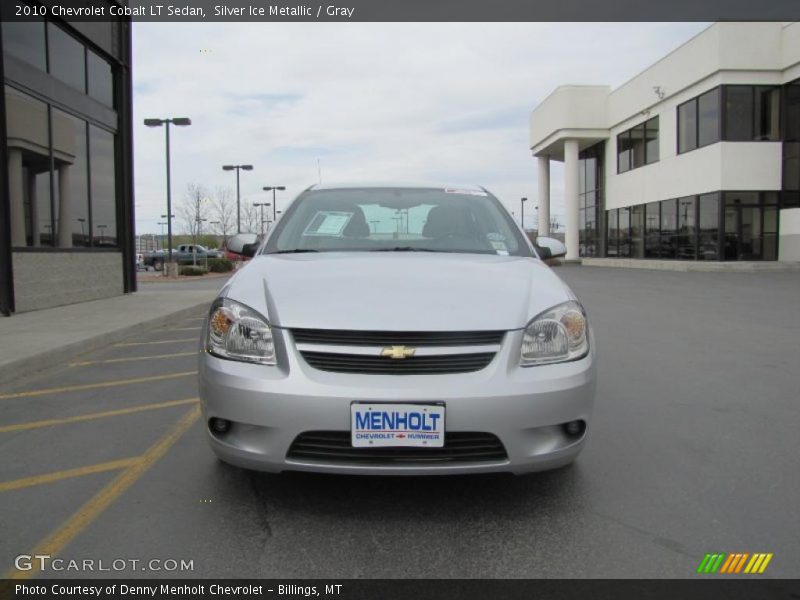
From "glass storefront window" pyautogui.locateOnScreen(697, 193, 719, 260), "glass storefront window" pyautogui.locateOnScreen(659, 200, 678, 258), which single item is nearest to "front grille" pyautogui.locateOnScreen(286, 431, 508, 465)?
"glass storefront window" pyautogui.locateOnScreen(697, 193, 719, 260)

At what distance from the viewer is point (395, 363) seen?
2.76 metres

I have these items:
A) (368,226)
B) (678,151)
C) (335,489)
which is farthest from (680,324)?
(678,151)

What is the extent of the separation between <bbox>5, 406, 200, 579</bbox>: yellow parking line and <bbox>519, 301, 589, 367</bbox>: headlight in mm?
2134

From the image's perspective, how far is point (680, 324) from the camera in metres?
9.88

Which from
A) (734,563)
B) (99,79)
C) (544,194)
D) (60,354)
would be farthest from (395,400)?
(544,194)

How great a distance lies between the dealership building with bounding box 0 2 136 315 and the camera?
10.5 meters

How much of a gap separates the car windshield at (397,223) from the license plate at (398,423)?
4.96ft

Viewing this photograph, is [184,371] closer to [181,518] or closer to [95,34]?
[181,518]

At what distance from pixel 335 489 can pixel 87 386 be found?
368 cm

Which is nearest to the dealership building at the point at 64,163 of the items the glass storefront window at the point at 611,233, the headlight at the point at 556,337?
the headlight at the point at 556,337

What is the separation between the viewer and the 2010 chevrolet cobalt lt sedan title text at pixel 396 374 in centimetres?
268

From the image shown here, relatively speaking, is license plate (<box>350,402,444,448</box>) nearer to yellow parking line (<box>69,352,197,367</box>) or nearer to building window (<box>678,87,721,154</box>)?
yellow parking line (<box>69,352,197,367</box>)

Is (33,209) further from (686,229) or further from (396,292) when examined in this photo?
(686,229)
